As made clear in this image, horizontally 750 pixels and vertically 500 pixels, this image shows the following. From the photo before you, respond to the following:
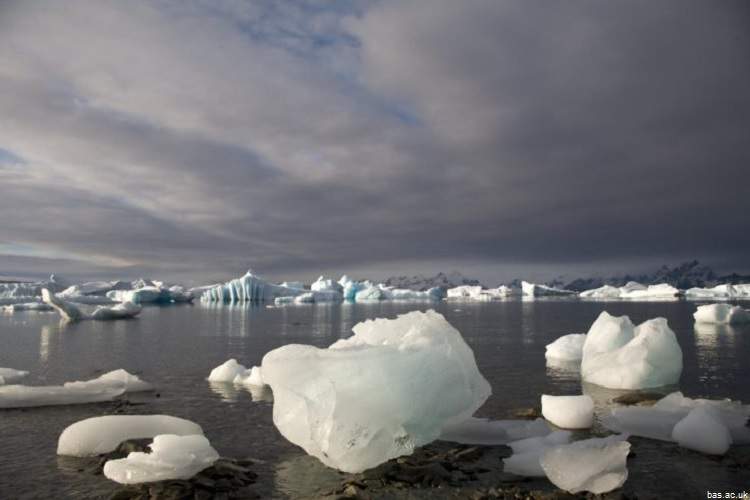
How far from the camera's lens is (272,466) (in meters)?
7.33

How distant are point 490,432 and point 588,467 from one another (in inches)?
101

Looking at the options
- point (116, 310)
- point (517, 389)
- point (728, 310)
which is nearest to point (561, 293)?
point (728, 310)

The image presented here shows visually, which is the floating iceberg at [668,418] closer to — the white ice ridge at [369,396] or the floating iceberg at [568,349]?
the white ice ridge at [369,396]

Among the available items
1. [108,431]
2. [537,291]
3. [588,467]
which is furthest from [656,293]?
[108,431]

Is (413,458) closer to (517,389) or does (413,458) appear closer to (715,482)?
(715,482)

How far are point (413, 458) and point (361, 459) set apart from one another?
0.99 metres

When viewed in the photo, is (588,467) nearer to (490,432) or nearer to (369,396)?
(490,432)

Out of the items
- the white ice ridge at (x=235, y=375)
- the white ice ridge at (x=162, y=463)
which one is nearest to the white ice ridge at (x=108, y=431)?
the white ice ridge at (x=162, y=463)

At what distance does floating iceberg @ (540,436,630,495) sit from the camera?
6.16m

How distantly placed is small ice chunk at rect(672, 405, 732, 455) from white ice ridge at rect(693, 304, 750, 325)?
→ 34778 mm

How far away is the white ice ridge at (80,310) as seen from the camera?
42969 millimetres

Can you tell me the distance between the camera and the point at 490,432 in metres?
8.69

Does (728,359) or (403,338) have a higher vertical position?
(403,338)

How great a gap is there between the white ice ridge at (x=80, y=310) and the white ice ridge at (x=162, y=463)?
42.7 m
